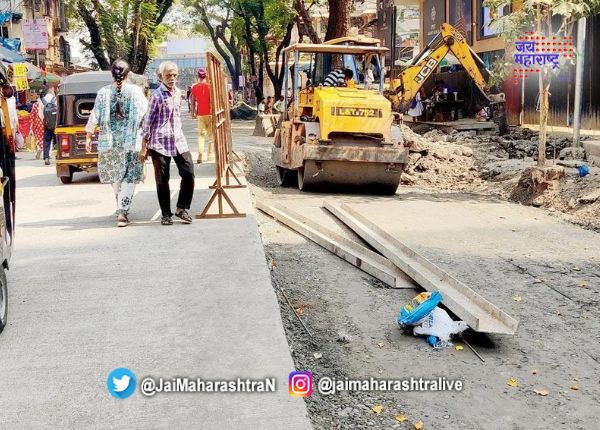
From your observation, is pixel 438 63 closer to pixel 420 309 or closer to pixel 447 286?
pixel 447 286

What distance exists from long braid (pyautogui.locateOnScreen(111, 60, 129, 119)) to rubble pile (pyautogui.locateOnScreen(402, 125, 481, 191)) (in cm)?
775

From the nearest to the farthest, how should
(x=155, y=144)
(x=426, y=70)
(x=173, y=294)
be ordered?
(x=173, y=294) < (x=155, y=144) < (x=426, y=70)

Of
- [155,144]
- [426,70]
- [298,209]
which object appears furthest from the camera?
[426,70]

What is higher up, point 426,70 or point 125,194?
point 426,70

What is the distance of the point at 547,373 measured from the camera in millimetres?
4988

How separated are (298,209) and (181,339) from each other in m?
6.97

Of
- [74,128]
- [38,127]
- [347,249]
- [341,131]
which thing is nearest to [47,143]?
[38,127]

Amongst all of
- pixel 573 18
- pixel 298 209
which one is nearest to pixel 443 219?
pixel 298 209

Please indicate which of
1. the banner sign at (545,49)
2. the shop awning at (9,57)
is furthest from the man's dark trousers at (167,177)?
the shop awning at (9,57)

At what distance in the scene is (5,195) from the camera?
554cm

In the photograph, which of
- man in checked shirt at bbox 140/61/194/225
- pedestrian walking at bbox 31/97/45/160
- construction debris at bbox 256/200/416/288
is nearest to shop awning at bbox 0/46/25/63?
pedestrian walking at bbox 31/97/45/160

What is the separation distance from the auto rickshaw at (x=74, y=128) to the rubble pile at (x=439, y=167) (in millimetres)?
5900

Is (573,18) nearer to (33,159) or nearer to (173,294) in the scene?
(173,294)

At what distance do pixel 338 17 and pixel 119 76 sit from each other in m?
13.8
